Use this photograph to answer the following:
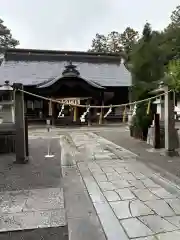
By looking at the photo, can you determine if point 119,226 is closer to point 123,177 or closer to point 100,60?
point 123,177

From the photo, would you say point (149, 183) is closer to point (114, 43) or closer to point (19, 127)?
point (19, 127)

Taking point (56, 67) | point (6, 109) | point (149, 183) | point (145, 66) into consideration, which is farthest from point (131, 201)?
→ point (56, 67)

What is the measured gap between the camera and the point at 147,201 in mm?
3420

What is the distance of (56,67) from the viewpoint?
23.9m

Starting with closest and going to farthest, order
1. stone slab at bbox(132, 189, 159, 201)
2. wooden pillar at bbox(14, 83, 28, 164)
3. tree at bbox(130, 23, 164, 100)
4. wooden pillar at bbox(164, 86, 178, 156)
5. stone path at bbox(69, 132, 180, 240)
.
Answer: stone path at bbox(69, 132, 180, 240) → stone slab at bbox(132, 189, 159, 201) → wooden pillar at bbox(14, 83, 28, 164) → wooden pillar at bbox(164, 86, 178, 156) → tree at bbox(130, 23, 164, 100)

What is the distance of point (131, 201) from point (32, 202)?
4.47ft

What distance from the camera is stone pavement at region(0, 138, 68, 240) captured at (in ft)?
8.80

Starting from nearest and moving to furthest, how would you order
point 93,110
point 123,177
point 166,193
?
point 166,193 → point 123,177 → point 93,110

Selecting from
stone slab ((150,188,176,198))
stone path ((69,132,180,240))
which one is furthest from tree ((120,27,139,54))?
stone slab ((150,188,176,198))

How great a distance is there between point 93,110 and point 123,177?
16.2 m

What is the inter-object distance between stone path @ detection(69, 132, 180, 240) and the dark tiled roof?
16.2 metres

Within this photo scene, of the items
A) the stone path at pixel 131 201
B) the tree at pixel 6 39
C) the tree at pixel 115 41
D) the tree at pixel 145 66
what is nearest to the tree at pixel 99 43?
the tree at pixel 115 41

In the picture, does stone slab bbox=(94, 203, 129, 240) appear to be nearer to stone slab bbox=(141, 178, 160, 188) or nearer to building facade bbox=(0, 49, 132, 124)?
stone slab bbox=(141, 178, 160, 188)

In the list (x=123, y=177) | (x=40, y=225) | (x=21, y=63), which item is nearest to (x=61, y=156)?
(x=123, y=177)
